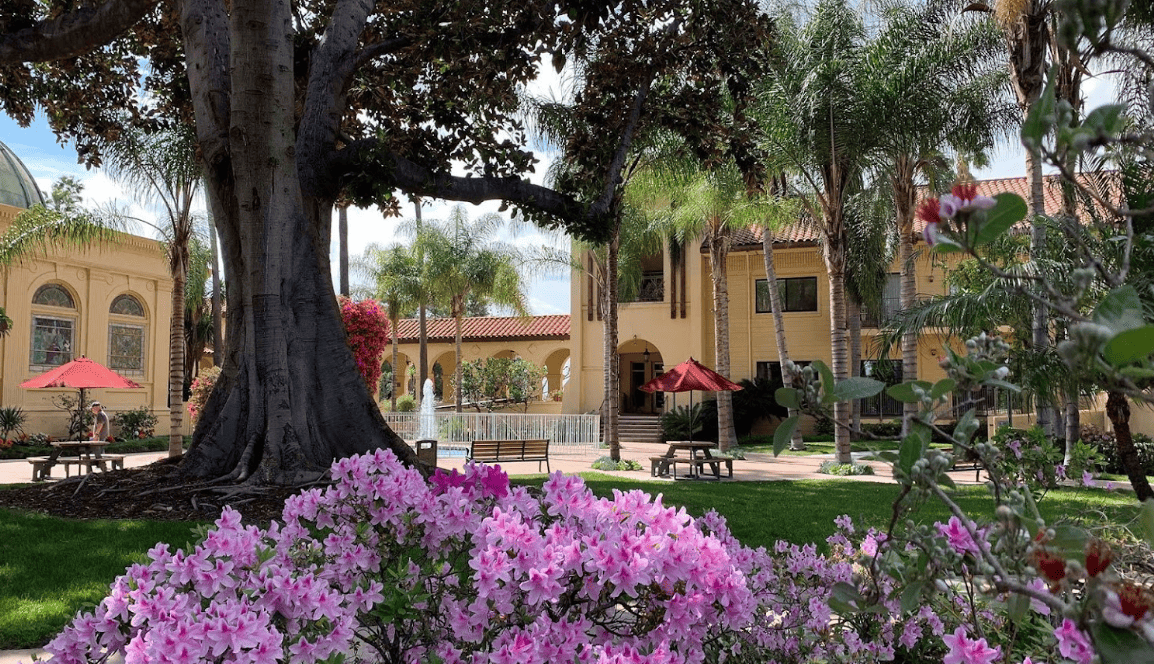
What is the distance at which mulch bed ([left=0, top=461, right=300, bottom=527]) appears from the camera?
723 centimetres

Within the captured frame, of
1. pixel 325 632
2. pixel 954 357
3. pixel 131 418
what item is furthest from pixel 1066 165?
pixel 131 418

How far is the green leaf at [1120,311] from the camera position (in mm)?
978

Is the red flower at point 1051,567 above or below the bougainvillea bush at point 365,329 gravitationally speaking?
below

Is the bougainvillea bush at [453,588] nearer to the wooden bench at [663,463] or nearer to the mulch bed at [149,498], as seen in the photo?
the mulch bed at [149,498]

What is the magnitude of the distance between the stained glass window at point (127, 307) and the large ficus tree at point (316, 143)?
17346mm

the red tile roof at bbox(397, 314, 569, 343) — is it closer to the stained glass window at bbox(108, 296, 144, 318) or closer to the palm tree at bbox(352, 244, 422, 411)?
the palm tree at bbox(352, 244, 422, 411)

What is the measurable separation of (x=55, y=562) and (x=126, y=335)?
75.9ft

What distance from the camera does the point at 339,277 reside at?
33.4 metres

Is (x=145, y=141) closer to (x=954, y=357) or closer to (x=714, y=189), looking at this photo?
(x=714, y=189)

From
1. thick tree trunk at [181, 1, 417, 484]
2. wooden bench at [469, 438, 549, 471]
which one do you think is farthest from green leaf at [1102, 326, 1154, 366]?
wooden bench at [469, 438, 549, 471]

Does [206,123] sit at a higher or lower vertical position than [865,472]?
higher

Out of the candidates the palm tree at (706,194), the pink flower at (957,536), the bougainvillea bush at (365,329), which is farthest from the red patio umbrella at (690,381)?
the pink flower at (957,536)

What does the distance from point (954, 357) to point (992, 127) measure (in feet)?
64.9

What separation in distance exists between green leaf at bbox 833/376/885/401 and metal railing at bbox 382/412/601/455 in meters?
20.0
